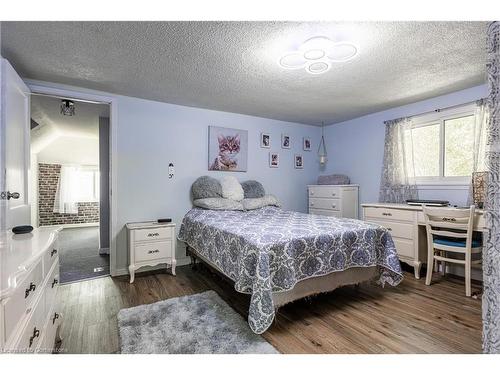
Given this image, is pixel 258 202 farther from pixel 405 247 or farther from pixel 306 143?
pixel 405 247

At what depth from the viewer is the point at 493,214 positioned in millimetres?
1029

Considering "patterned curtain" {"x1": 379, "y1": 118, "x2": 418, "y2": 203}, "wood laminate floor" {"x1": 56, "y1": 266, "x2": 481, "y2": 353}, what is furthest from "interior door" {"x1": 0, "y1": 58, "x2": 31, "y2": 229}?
"patterned curtain" {"x1": 379, "y1": 118, "x2": 418, "y2": 203}

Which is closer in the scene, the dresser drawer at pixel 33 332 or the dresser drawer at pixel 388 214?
the dresser drawer at pixel 33 332

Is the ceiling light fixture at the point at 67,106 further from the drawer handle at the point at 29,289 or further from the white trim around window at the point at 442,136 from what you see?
the white trim around window at the point at 442,136

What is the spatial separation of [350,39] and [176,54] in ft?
4.68

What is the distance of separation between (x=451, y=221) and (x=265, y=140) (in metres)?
2.75

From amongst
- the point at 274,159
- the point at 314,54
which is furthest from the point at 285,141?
the point at 314,54

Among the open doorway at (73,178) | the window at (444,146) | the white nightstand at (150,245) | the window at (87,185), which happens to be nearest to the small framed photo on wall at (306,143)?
the window at (444,146)

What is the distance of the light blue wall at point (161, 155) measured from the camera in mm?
3189

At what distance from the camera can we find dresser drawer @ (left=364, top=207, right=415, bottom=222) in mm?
3023

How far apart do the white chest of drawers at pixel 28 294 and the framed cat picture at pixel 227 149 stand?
7.76 feet

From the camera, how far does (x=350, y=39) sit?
6.28ft
